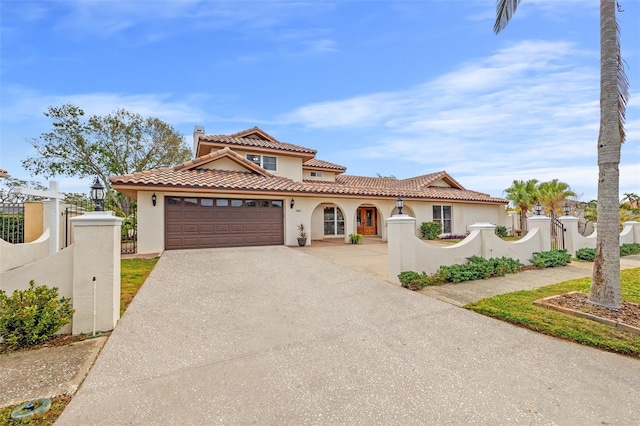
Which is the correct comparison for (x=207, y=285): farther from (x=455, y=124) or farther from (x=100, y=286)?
(x=455, y=124)

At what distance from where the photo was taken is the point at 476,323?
4.82 meters

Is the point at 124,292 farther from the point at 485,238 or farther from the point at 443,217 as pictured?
the point at 443,217

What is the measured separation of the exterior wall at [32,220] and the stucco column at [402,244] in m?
12.4

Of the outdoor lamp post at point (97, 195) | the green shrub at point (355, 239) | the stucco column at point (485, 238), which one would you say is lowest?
the green shrub at point (355, 239)

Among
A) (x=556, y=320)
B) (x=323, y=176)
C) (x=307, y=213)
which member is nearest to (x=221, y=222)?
(x=307, y=213)

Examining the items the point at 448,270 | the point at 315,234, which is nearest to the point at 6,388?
the point at 448,270

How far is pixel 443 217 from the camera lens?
19.5 metres

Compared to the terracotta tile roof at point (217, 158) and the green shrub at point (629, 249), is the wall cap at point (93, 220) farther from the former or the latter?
the green shrub at point (629, 249)

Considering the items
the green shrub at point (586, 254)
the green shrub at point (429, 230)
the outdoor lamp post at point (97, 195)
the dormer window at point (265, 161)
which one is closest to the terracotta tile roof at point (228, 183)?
the green shrub at point (429, 230)

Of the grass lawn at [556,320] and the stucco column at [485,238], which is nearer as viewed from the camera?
the grass lawn at [556,320]

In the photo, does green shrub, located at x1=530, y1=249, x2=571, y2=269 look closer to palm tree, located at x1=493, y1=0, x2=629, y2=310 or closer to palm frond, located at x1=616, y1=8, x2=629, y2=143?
palm tree, located at x1=493, y1=0, x2=629, y2=310

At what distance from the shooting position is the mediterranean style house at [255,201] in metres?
11.7

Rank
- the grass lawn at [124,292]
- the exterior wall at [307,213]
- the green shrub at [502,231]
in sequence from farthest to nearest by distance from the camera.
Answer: the green shrub at [502,231]
the exterior wall at [307,213]
the grass lawn at [124,292]

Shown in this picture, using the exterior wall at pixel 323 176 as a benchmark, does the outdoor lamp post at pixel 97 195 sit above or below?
below
